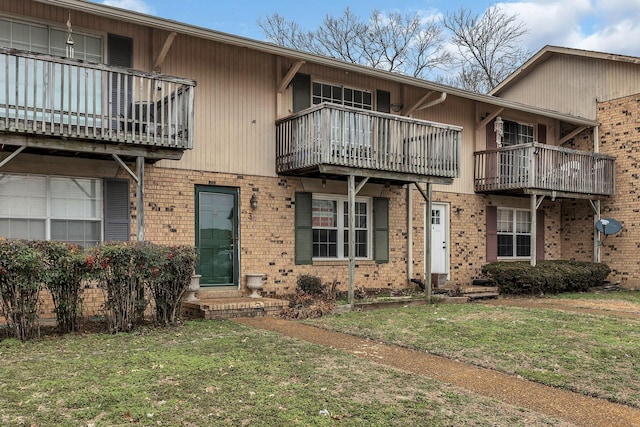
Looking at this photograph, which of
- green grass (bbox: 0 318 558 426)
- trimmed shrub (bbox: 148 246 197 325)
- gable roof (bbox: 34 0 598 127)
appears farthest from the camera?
gable roof (bbox: 34 0 598 127)

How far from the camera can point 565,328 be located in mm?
8836

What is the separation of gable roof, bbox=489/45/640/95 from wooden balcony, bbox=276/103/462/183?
7578mm

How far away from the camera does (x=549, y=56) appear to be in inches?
753

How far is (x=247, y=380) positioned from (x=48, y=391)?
1.79 meters

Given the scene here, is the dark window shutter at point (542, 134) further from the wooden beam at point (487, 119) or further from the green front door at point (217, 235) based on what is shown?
the green front door at point (217, 235)

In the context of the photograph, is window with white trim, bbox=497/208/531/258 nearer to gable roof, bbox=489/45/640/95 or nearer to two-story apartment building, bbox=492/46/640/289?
two-story apartment building, bbox=492/46/640/289

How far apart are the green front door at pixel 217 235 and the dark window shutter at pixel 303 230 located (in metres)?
1.50

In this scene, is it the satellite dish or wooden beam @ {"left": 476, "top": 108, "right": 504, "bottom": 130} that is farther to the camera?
the satellite dish

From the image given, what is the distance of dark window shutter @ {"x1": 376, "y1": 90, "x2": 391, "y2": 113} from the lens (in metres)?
13.9

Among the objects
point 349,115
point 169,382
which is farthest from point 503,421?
point 349,115

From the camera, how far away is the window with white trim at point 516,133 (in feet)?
56.0

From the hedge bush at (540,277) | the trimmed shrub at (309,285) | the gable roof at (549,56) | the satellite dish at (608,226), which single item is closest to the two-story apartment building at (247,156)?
the trimmed shrub at (309,285)

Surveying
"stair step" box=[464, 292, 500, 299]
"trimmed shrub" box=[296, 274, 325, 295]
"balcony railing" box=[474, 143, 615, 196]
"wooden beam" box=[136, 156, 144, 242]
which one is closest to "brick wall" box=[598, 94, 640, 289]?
"balcony railing" box=[474, 143, 615, 196]

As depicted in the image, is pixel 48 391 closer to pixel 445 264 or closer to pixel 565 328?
pixel 565 328
